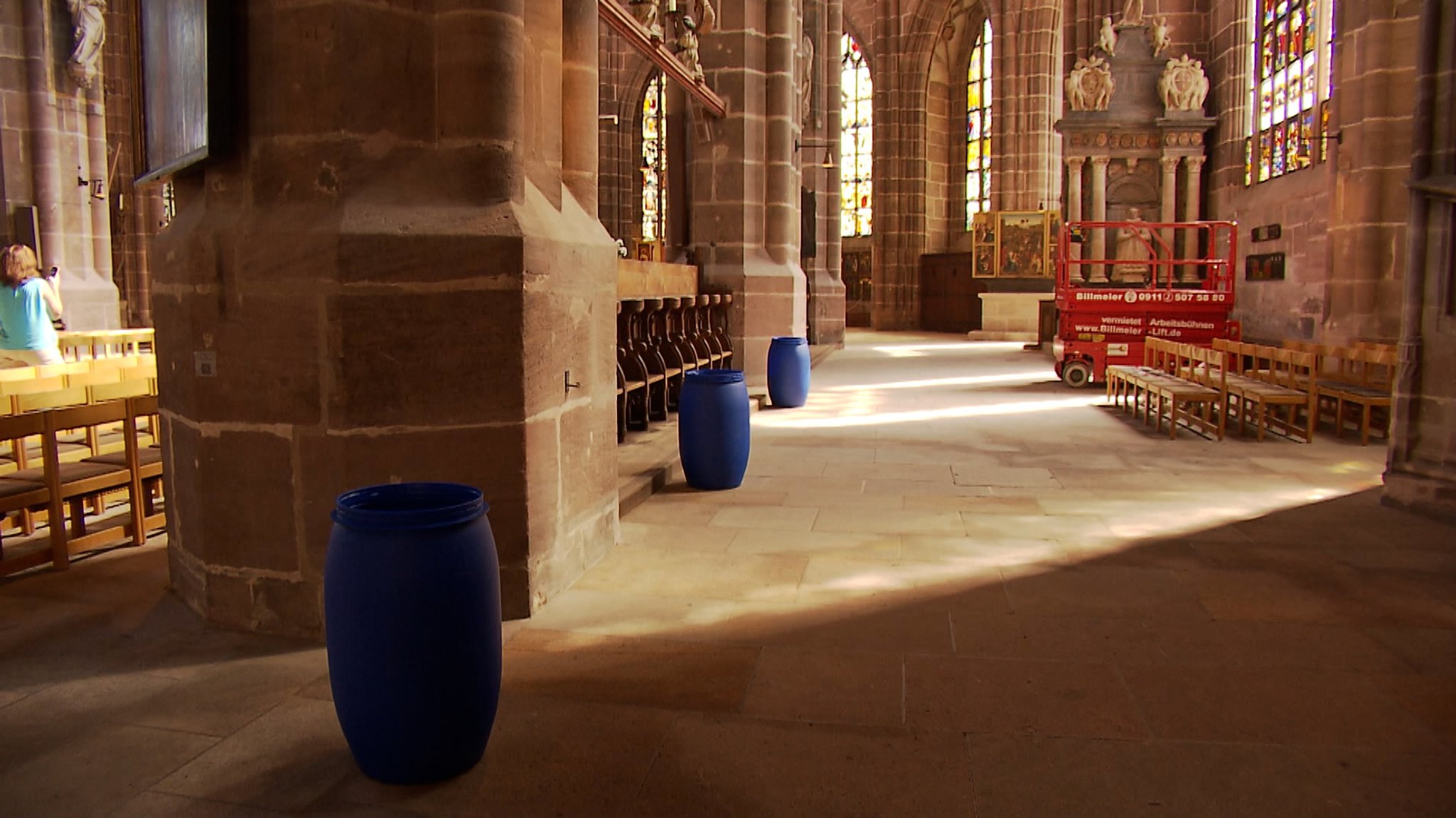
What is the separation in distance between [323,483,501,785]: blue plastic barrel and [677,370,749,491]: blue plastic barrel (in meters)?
3.73

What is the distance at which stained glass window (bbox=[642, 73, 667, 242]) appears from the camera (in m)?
29.8

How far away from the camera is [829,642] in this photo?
152 inches

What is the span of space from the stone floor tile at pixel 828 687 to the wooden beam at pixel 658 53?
15.2 ft

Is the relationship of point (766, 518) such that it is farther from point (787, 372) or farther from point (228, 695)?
point (787, 372)

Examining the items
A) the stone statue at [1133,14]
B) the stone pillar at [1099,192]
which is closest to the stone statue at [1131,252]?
the stone pillar at [1099,192]

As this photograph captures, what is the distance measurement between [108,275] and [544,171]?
1312cm

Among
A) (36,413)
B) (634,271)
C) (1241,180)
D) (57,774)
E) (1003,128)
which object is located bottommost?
(57,774)

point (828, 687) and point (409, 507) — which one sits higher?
point (409, 507)

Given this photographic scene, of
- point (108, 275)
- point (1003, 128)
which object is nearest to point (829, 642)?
point (108, 275)

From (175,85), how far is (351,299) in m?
1.31

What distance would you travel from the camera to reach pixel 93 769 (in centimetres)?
287

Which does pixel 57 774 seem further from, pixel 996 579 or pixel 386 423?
pixel 996 579

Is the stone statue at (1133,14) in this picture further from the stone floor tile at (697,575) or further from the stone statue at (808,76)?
the stone floor tile at (697,575)

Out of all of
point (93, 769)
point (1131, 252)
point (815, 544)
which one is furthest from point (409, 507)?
point (1131, 252)
